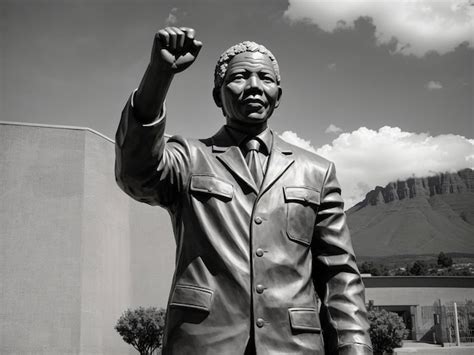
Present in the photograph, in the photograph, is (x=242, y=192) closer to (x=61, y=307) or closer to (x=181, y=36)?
(x=181, y=36)

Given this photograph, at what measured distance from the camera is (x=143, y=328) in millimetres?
33094

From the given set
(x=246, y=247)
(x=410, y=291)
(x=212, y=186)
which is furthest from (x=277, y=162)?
(x=410, y=291)

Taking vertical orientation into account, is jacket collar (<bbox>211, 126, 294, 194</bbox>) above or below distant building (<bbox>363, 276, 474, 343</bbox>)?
above

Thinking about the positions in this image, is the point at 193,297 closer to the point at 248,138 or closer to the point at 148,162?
the point at 148,162

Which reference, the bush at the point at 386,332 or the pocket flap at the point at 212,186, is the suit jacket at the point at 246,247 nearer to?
the pocket flap at the point at 212,186

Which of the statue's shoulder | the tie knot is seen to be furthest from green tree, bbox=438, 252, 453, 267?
the tie knot

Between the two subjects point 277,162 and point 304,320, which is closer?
point 304,320

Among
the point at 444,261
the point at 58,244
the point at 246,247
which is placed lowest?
the point at 246,247

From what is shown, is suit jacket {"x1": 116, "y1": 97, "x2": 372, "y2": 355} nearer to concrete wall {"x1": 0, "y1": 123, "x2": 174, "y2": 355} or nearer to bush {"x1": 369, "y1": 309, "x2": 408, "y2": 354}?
bush {"x1": 369, "y1": 309, "x2": 408, "y2": 354}

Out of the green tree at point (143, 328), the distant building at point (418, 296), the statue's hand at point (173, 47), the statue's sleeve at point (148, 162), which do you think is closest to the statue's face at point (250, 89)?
the statue's sleeve at point (148, 162)

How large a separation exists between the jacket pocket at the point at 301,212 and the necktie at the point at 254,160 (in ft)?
0.52

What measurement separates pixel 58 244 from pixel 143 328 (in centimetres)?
677

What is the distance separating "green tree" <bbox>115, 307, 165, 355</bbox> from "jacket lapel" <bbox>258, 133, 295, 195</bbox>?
31.0m

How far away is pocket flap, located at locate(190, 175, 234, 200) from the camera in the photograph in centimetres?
293
